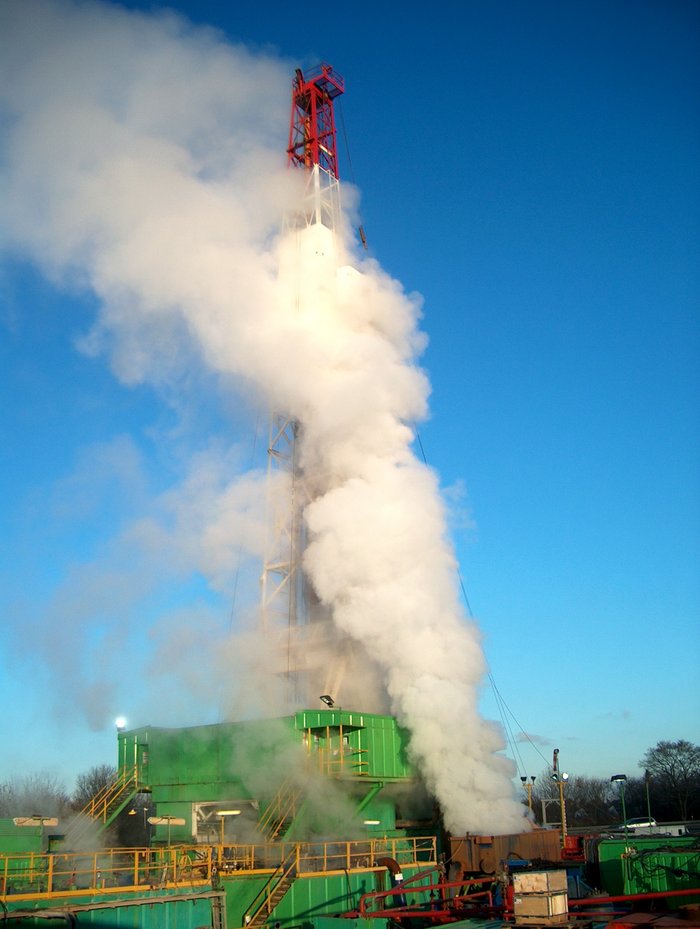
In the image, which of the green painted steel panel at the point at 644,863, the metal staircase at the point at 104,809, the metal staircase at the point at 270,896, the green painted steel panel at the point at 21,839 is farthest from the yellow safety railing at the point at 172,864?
the green painted steel panel at the point at 644,863

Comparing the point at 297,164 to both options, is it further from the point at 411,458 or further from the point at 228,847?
the point at 228,847

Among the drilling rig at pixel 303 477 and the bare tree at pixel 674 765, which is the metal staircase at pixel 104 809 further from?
the bare tree at pixel 674 765

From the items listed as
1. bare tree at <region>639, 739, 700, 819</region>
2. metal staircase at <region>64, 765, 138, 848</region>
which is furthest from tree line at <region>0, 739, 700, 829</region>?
metal staircase at <region>64, 765, 138, 848</region>

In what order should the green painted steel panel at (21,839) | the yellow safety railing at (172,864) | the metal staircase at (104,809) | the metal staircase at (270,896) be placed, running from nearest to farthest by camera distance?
1. the yellow safety railing at (172,864)
2. the metal staircase at (270,896)
3. the green painted steel panel at (21,839)
4. the metal staircase at (104,809)

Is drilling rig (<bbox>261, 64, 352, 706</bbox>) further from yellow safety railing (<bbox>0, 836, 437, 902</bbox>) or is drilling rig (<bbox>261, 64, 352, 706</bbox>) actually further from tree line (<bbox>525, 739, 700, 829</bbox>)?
tree line (<bbox>525, 739, 700, 829</bbox>)

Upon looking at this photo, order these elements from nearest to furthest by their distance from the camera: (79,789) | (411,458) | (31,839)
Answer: (31,839) < (411,458) < (79,789)

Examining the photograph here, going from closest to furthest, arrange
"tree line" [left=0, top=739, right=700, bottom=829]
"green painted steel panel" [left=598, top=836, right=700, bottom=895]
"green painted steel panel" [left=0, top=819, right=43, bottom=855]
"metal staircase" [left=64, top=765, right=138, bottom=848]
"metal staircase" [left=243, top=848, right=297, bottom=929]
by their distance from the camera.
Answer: "metal staircase" [left=243, top=848, right=297, bottom=929] → "green painted steel panel" [left=598, top=836, right=700, bottom=895] → "green painted steel panel" [left=0, top=819, right=43, bottom=855] → "metal staircase" [left=64, top=765, right=138, bottom=848] → "tree line" [left=0, top=739, right=700, bottom=829]

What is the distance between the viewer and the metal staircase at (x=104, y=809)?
3275 centimetres

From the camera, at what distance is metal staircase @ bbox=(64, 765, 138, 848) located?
32750 mm

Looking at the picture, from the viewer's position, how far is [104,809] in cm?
3403

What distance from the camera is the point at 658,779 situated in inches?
3282

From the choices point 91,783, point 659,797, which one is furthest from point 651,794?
point 91,783

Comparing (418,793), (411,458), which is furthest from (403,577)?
(418,793)

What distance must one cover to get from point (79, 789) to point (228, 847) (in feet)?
185
